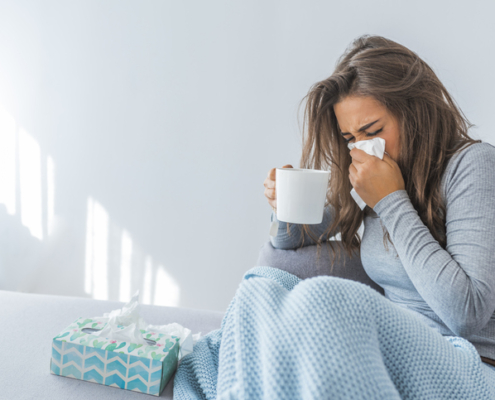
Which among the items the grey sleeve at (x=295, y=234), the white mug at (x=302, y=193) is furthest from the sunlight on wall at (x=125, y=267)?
the white mug at (x=302, y=193)

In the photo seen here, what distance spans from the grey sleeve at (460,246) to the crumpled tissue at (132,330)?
464 millimetres

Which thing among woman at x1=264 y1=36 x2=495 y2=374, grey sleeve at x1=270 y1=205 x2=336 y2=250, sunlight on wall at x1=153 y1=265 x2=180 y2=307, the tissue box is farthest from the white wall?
the tissue box

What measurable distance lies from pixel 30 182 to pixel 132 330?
1.50 m

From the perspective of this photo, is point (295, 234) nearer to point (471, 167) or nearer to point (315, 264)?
point (315, 264)

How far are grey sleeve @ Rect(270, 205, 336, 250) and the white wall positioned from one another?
572 mm

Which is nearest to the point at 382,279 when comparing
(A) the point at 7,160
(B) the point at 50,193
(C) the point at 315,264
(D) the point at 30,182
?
(C) the point at 315,264

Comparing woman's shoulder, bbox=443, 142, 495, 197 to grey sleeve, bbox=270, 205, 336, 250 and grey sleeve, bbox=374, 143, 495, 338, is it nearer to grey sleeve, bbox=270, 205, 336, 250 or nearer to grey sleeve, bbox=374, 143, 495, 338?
grey sleeve, bbox=374, 143, 495, 338

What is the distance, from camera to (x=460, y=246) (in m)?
0.72

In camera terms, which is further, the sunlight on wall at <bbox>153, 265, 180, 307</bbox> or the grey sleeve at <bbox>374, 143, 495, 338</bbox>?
the sunlight on wall at <bbox>153, 265, 180, 307</bbox>

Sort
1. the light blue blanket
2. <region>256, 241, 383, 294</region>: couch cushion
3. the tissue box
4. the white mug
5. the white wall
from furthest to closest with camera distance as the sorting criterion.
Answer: the white wall → <region>256, 241, 383, 294</region>: couch cushion → the white mug → the tissue box → the light blue blanket

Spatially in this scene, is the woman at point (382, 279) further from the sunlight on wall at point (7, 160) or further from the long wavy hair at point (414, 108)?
the sunlight on wall at point (7, 160)

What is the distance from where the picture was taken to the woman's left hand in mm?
821

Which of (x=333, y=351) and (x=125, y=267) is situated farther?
(x=125, y=267)

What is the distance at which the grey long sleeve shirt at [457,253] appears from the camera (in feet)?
2.26
